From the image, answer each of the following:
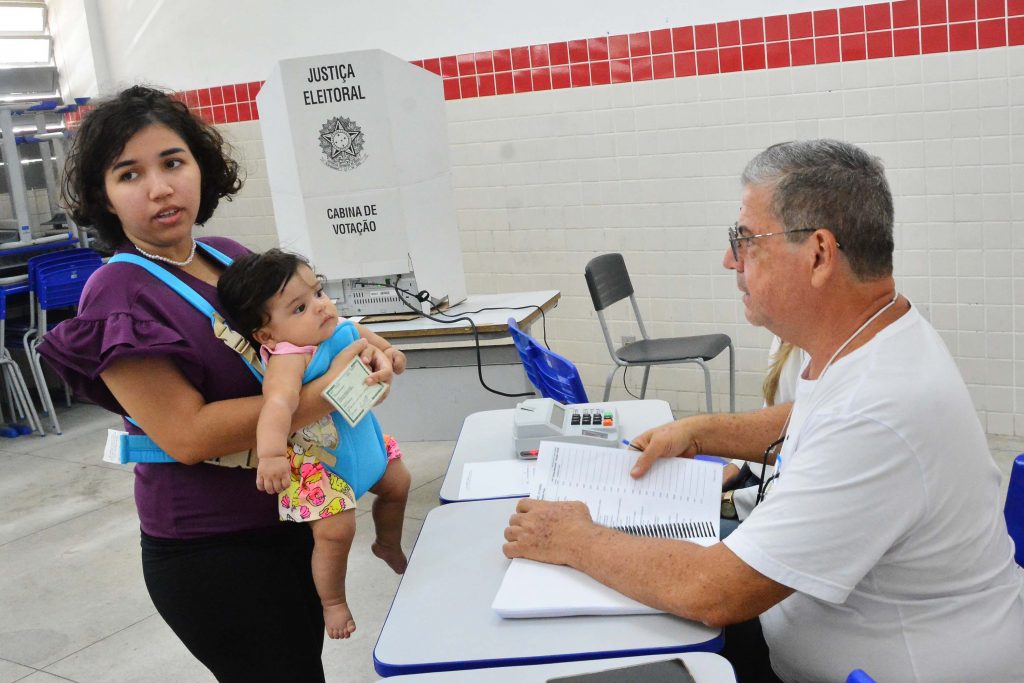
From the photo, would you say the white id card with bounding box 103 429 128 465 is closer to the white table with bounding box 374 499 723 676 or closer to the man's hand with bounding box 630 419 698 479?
the white table with bounding box 374 499 723 676

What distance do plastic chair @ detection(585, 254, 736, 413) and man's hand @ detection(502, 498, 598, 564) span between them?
8.12ft

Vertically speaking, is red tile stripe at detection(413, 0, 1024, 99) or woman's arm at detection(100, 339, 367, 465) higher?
red tile stripe at detection(413, 0, 1024, 99)

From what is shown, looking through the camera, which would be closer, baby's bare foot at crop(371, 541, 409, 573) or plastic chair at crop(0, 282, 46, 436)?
baby's bare foot at crop(371, 541, 409, 573)

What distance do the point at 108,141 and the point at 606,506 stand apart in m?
1.05

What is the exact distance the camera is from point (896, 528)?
1276mm

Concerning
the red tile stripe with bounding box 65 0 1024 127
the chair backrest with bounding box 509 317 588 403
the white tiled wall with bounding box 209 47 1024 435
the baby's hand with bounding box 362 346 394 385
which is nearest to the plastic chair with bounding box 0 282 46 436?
the white tiled wall with bounding box 209 47 1024 435

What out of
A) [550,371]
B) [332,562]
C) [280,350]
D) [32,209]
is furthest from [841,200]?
[32,209]

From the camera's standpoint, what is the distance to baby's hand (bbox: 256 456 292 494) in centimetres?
157

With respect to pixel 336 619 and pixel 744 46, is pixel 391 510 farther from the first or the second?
pixel 744 46

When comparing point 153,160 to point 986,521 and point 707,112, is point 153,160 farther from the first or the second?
point 707,112

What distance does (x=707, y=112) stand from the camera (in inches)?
185

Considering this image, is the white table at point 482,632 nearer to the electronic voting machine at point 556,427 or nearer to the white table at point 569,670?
the white table at point 569,670

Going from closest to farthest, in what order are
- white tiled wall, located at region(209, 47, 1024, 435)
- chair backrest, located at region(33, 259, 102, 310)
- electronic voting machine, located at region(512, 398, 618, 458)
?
electronic voting machine, located at region(512, 398, 618, 458) → white tiled wall, located at region(209, 47, 1024, 435) → chair backrest, located at region(33, 259, 102, 310)

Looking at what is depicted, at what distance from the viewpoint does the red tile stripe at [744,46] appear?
4.05 metres
